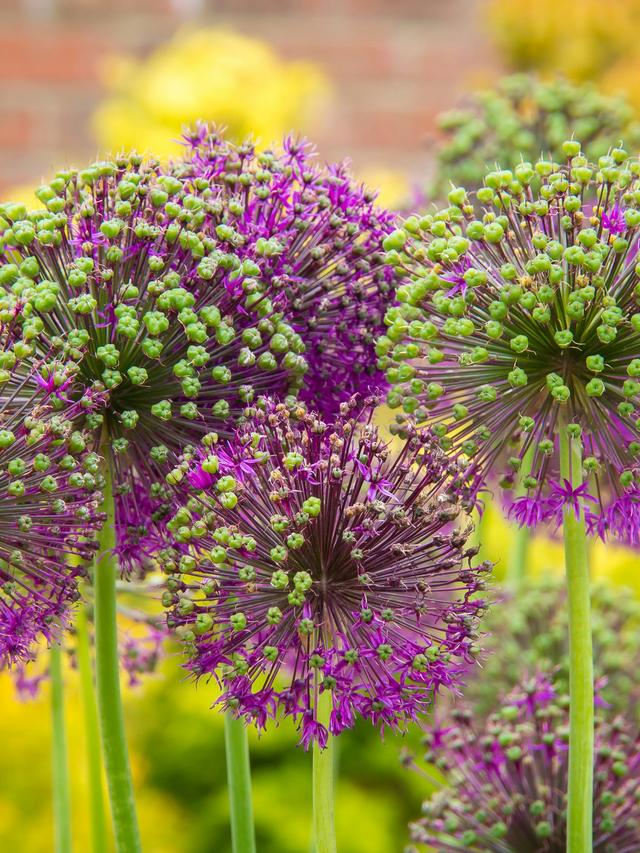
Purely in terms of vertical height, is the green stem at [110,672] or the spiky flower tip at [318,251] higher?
the spiky flower tip at [318,251]

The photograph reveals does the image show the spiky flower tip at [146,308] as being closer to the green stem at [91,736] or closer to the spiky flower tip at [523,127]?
the green stem at [91,736]

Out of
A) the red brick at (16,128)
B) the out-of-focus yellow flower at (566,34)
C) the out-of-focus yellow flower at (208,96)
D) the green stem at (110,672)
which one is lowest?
the green stem at (110,672)

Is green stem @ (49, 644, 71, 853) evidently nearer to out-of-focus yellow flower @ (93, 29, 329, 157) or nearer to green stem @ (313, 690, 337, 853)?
green stem @ (313, 690, 337, 853)

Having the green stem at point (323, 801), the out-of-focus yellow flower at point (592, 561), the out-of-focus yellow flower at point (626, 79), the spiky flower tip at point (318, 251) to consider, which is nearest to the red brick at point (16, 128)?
the out-of-focus yellow flower at point (626, 79)

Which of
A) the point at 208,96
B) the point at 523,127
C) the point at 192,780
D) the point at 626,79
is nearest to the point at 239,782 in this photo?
the point at 523,127

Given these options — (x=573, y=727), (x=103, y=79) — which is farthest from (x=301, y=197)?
(x=103, y=79)

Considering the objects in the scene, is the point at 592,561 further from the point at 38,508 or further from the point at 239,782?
the point at 38,508

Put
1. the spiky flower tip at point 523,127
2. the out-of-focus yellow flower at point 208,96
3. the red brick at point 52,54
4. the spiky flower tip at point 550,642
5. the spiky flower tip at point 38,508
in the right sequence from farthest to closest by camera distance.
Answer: the red brick at point 52,54, the out-of-focus yellow flower at point 208,96, the spiky flower tip at point 523,127, the spiky flower tip at point 550,642, the spiky flower tip at point 38,508
